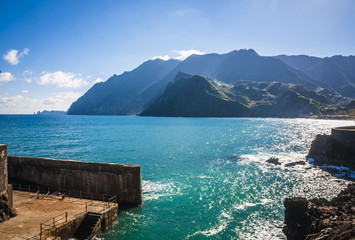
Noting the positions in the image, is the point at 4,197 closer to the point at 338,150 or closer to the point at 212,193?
the point at 212,193

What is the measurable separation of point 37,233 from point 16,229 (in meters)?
1.94

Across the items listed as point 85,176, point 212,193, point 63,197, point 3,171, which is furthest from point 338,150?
point 3,171

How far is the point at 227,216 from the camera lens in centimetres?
2097

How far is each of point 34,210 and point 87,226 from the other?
5.20 meters

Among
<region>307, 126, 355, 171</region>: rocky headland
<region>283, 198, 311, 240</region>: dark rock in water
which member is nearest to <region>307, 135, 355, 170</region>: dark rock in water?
<region>307, 126, 355, 171</region>: rocky headland

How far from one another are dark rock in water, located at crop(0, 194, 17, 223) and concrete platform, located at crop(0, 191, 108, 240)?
0.37m

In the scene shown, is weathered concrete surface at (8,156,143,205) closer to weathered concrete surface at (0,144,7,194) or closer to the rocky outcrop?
weathered concrete surface at (0,144,7,194)

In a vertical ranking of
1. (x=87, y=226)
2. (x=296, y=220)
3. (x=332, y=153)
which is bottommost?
(x=296, y=220)

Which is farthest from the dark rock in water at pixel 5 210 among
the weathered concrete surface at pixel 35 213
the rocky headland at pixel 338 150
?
the rocky headland at pixel 338 150

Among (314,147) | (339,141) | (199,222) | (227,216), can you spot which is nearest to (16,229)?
(199,222)

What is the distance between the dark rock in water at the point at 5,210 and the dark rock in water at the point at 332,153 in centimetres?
4691

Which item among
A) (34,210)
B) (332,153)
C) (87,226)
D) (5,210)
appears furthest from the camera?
(332,153)

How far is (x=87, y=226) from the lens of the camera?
17016mm

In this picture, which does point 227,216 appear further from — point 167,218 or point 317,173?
point 317,173
